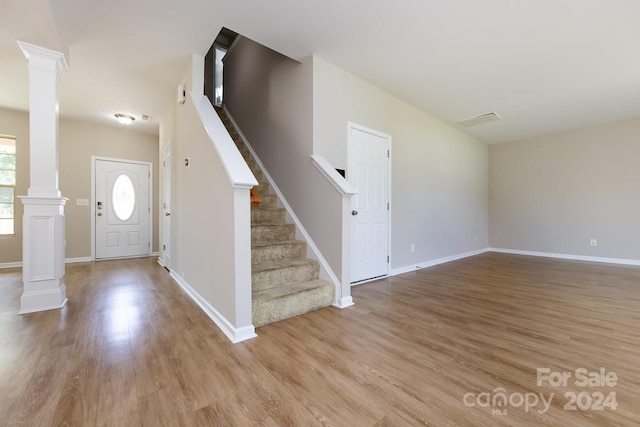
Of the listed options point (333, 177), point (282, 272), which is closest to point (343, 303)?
point (282, 272)

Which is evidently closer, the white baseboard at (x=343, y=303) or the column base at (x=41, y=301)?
the column base at (x=41, y=301)

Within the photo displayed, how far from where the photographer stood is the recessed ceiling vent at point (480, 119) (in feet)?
15.5

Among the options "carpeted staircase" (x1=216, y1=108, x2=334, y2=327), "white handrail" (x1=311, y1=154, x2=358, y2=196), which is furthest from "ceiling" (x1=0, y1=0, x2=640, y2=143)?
"carpeted staircase" (x1=216, y1=108, x2=334, y2=327)

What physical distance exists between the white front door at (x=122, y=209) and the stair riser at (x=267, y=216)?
3808 mm

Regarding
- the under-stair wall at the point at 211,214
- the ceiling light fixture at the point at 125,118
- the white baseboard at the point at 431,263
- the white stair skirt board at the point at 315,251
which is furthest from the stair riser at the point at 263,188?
the ceiling light fixture at the point at 125,118

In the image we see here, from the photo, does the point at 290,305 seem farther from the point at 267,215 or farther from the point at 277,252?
the point at 267,215

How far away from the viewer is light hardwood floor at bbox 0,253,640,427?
130cm

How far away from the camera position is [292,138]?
3385 mm

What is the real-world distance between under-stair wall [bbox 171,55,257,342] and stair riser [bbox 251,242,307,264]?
0.46m

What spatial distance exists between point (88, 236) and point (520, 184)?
9.06 metres

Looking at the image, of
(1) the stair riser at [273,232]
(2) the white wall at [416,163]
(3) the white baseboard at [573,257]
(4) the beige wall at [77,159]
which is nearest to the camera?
(1) the stair riser at [273,232]

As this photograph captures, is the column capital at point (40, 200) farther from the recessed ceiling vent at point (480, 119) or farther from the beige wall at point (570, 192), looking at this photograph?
the beige wall at point (570, 192)

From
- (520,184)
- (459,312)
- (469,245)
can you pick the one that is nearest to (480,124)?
(520,184)

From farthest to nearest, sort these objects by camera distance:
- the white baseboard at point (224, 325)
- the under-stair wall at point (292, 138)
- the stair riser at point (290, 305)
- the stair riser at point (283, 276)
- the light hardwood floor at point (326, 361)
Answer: the under-stair wall at point (292, 138) < the stair riser at point (283, 276) < the stair riser at point (290, 305) < the white baseboard at point (224, 325) < the light hardwood floor at point (326, 361)
